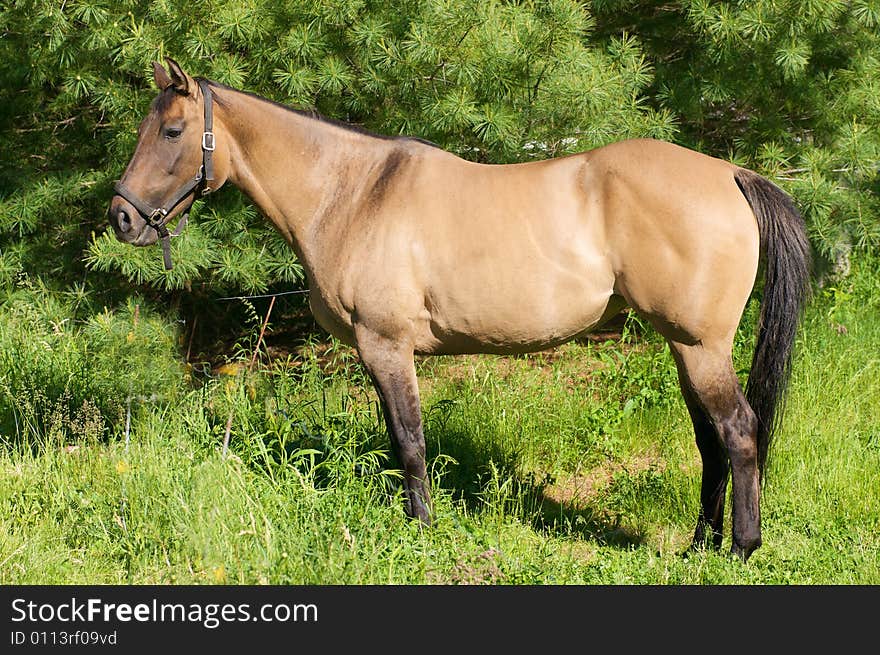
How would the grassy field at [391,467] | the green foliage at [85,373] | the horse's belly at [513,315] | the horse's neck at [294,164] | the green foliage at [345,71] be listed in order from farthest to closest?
the green foliage at [85,373], the green foliage at [345,71], the horse's neck at [294,164], the horse's belly at [513,315], the grassy field at [391,467]

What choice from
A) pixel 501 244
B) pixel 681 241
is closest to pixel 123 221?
pixel 501 244

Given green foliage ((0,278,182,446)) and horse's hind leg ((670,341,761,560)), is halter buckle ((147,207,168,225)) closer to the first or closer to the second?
green foliage ((0,278,182,446))

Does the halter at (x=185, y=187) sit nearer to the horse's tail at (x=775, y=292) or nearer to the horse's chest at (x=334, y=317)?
the horse's chest at (x=334, y=317)

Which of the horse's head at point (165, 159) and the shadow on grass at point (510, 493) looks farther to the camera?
the shadow on grass at point (510, 493)

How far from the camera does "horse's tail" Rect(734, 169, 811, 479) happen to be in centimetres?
379

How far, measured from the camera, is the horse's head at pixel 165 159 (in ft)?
12.8

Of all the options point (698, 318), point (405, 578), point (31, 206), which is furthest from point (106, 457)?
point (698, 318)

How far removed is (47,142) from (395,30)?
3.15m

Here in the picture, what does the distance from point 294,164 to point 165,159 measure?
0.58 m

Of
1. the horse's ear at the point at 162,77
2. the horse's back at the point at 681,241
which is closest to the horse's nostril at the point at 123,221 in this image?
the horse's ear at the point at 162,77

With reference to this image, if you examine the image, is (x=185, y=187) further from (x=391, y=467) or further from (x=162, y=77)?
(x=391, y=467)

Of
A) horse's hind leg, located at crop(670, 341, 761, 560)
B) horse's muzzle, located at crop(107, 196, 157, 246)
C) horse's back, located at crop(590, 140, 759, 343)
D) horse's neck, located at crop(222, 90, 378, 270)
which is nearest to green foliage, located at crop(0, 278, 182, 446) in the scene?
horse's muzzle, located at crop(107, 196, 157, 246)

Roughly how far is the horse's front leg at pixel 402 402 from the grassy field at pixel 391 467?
0.12m

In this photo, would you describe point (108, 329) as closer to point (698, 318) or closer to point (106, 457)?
point (106, 457)
